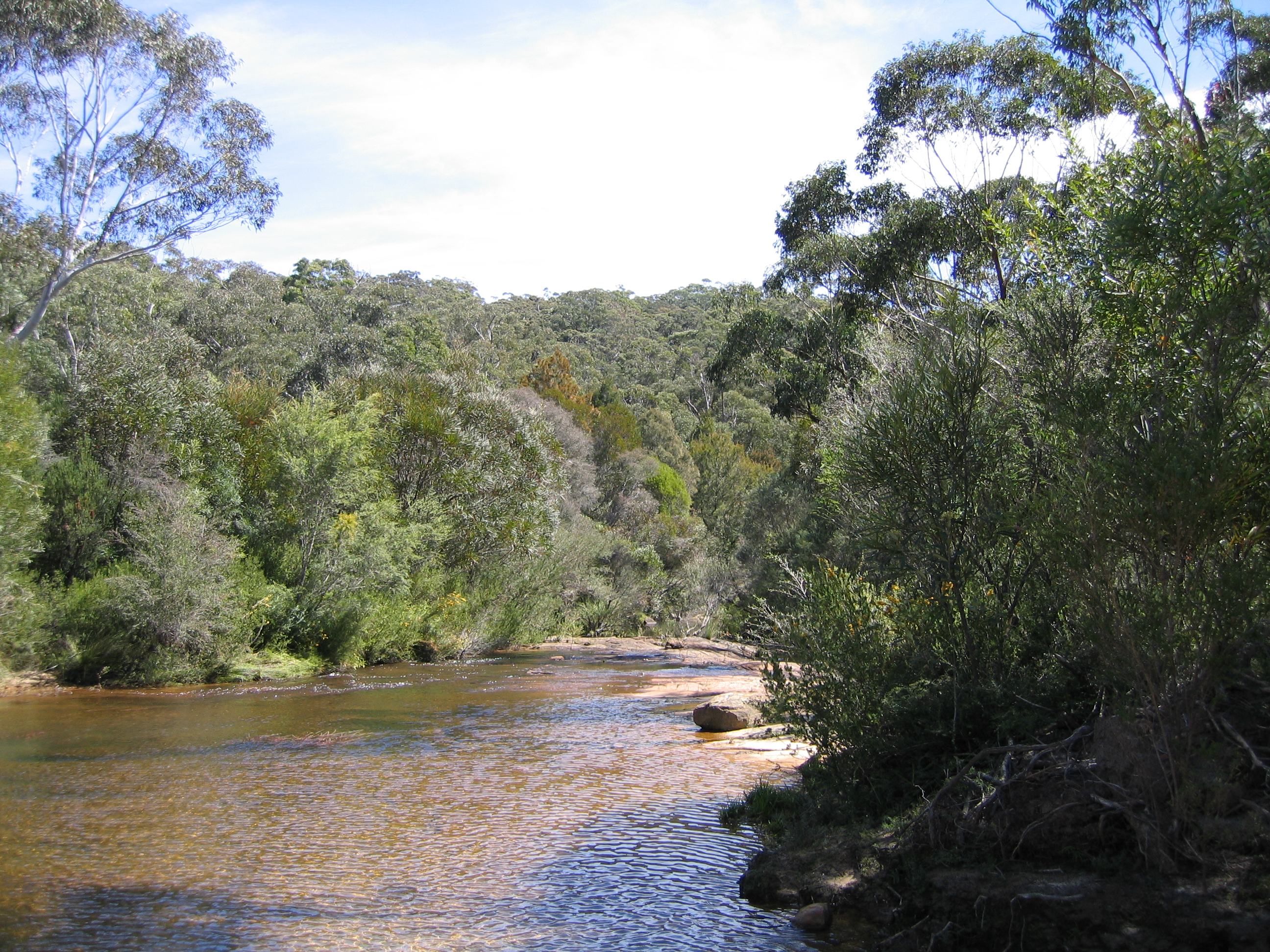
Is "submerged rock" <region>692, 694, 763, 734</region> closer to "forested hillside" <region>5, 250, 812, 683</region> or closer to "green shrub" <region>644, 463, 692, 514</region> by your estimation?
"forested hillside" <region>5, 250, 812, 683</region>

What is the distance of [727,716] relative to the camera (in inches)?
607

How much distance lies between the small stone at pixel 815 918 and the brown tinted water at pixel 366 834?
0.14m


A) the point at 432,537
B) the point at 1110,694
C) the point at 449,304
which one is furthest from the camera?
the point at 449,304

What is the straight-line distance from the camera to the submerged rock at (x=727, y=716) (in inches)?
607

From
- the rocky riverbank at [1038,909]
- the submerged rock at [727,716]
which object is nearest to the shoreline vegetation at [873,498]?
the rocky riverbank at [1038,909]

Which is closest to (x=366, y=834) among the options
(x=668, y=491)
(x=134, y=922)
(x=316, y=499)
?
(x=134, y=922)

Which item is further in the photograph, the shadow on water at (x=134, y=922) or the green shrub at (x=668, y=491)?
the green shrub at (x=668, y=491)

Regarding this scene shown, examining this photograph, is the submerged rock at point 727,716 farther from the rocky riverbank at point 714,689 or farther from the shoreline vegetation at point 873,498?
the shoreline vegetation at point 873,498

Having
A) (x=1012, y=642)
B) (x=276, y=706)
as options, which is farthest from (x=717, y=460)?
(x=1012, y=642)

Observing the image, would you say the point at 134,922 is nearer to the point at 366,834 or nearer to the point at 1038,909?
the point at 366,834

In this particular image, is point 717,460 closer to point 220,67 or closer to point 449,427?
point 449,427

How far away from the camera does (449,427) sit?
31375 millimetres

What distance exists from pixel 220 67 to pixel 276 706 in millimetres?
17578

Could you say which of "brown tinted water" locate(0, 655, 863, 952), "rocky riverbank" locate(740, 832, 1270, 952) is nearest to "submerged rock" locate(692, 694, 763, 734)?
"brown tinted water" locate(0, 655, 863, 952)
